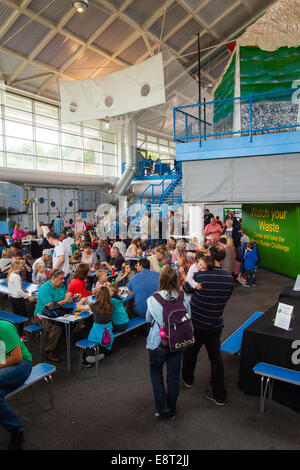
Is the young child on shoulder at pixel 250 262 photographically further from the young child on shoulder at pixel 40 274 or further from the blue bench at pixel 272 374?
the blue bench at pixel 272 374

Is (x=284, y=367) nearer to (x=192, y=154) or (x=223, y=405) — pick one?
(x=223, y=405)

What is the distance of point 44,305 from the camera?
5520 mm

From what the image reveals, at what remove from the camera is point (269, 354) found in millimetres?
4141

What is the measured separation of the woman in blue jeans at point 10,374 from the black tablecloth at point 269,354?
109 inches

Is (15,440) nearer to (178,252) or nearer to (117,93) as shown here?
(178,252)

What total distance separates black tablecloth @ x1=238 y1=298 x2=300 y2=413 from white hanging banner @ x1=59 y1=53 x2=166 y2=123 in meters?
10.0

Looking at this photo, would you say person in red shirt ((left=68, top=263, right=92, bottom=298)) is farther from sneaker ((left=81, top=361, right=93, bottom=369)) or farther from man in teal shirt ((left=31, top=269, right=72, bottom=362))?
sneaker ((left=81, top=361, right=93, bottom=369))

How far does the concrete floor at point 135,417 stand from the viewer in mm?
3549

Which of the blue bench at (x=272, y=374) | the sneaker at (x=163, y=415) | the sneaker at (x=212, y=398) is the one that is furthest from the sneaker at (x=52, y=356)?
the blue bench at (x=272, y=374)

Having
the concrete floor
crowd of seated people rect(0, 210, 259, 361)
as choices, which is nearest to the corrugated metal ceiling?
crowd of seated people rect(0, 210, 259, 361)

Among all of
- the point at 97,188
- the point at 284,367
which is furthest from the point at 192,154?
the point at 97,188

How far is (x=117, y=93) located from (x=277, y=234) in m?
8.49

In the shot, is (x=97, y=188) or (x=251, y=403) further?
(x=97, y=188)

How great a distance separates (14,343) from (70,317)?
1795mm
